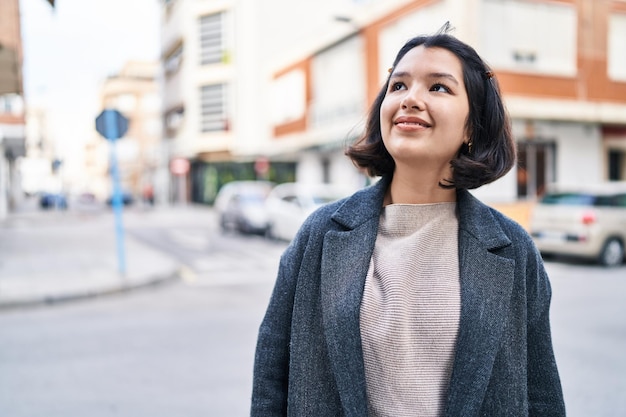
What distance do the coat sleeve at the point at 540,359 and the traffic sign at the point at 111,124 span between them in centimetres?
975

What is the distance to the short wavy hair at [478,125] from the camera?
1.59m

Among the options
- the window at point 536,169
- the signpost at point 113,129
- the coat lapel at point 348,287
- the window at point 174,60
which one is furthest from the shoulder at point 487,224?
the window at point 174,60

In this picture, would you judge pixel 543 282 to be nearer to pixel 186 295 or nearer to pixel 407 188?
pixel 407 188

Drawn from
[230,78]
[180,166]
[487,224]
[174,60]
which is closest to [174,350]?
[487,224]

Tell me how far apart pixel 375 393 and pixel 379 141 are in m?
0.70

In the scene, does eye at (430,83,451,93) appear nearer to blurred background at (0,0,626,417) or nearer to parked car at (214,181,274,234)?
blurred background at (0,0,626,417)

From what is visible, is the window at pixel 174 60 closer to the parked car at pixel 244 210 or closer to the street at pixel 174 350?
the parked car at pixel 244 210

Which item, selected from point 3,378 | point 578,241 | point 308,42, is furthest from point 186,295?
point 308,42

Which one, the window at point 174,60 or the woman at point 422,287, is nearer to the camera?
the woman at point 422,287

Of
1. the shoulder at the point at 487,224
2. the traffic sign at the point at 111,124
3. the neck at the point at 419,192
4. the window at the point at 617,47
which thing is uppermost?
the window at the point at 617,47

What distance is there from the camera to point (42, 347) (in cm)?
597

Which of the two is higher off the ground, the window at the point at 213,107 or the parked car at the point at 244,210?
the window at the point at 213,107

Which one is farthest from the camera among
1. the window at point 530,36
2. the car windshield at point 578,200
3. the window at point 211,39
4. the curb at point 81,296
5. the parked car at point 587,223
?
the window at point 211,39

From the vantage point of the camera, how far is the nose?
1521 millimetres
